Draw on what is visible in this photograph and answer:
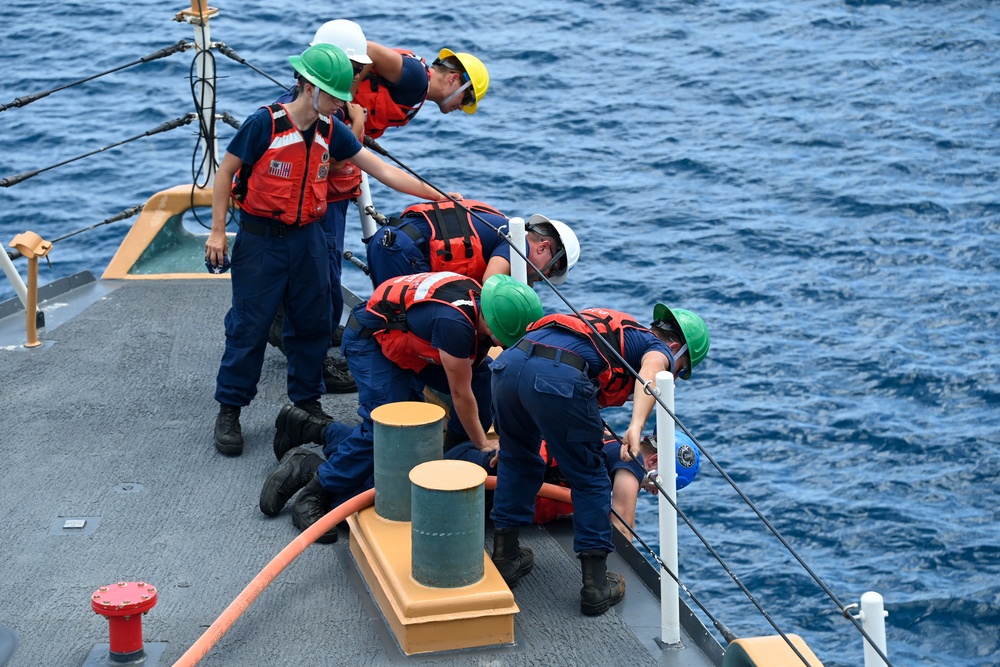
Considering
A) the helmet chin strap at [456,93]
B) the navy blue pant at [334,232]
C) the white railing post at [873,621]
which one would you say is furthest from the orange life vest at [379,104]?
the white railing post at [873,621]

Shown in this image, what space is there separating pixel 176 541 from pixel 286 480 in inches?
22.4

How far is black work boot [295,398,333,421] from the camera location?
6848 mm

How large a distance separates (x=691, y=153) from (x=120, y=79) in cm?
Result: 960

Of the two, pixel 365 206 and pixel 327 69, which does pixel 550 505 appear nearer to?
pixel 327 69

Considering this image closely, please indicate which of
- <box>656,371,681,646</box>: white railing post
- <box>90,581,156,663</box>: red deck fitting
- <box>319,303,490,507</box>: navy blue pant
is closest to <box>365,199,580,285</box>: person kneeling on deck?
<box>319,303,490,507</box>: navy blue pant

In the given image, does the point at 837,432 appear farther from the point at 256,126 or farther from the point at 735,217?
the point at 256,126

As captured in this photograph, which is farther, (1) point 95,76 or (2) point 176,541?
(1) point 95,76

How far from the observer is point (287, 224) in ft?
20.6

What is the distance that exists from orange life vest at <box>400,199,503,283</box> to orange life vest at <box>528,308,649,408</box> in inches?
59.0

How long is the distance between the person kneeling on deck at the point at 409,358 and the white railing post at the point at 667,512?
2.89 ft

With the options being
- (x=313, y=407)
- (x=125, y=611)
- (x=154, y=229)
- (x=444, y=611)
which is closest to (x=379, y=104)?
(x=313, y=407)

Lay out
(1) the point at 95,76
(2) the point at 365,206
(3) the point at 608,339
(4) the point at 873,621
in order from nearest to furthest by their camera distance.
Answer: (4) the point at 873,621
(3) the point at 608,339
(2) the point at 365,206
(1) the point at 95,76

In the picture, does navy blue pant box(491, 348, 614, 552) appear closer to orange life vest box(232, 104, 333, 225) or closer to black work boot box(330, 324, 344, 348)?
orange life vest box(232, 104, 333, 225)

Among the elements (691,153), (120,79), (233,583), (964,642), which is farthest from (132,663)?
(120,79)
